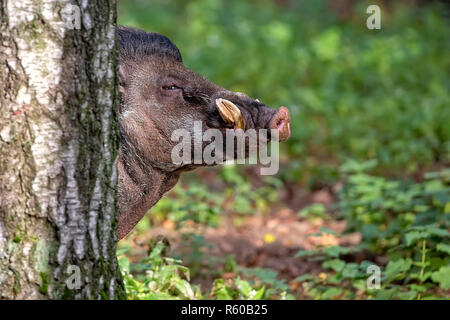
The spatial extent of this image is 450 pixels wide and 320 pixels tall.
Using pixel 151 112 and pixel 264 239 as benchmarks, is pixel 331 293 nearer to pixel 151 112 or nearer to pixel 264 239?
pixel 151 112

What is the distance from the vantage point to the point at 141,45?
4.40 metres

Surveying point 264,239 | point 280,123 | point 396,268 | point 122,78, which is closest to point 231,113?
point 280,123

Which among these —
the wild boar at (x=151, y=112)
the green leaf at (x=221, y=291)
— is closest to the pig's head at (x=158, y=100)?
the wild boar at (x=151, y=112)

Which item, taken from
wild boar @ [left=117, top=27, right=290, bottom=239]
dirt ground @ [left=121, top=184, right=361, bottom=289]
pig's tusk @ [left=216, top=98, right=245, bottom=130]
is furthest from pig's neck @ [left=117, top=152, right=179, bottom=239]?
dirt ground @ [left=121, top=184, right=361, bottom=289]

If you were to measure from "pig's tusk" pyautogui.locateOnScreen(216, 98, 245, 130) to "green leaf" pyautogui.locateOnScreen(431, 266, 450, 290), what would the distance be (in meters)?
1.58

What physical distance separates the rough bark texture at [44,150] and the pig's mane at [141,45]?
1.25 m

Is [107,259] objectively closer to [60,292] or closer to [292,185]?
[60,292]

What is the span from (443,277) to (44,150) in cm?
267

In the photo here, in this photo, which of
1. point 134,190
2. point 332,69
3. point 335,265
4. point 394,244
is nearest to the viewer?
point 134,190

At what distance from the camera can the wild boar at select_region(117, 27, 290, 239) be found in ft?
13.9

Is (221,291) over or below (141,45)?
below

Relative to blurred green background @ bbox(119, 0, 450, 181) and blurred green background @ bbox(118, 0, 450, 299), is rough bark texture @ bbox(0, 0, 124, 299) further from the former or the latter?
→ blurred green background @ bbox(119, 0, 450, 181)

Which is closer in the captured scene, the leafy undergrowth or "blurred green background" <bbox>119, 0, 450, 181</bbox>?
the leafy undergrowth

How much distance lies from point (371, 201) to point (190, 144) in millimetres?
2534
